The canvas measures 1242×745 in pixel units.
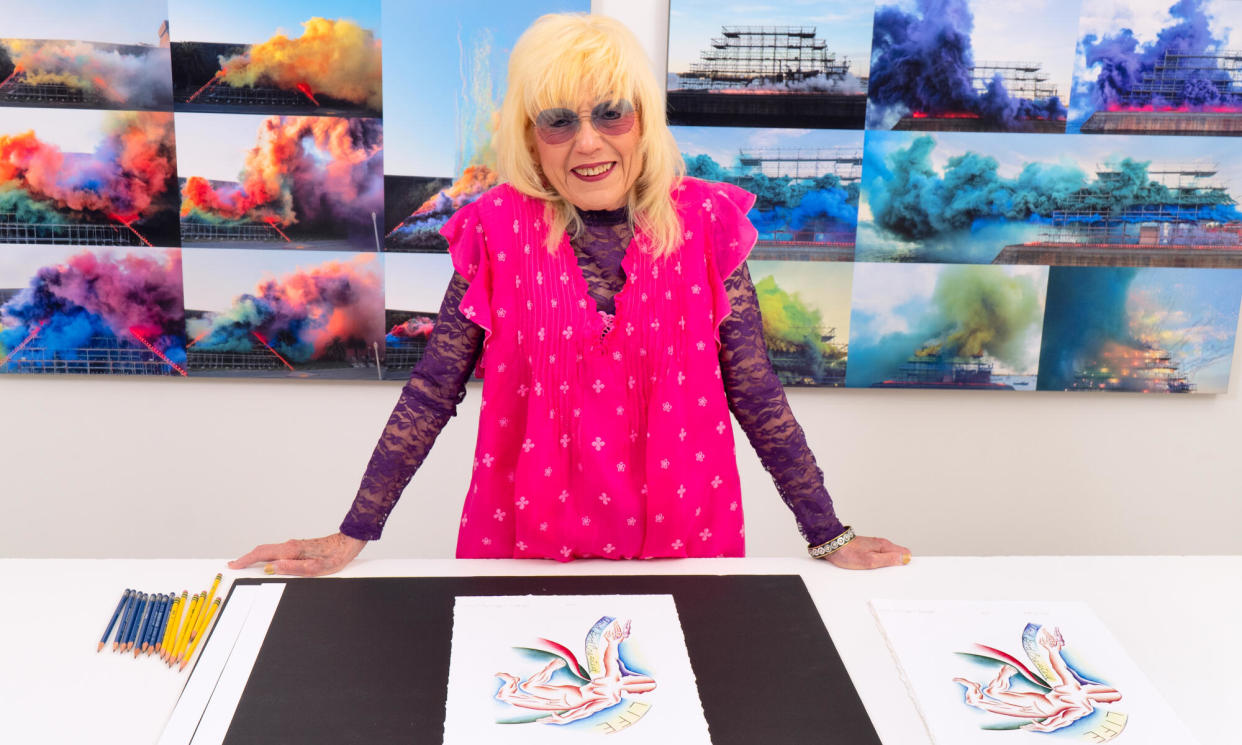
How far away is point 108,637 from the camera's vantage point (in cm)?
106

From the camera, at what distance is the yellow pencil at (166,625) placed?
1037 millimetres

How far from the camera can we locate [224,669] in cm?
99

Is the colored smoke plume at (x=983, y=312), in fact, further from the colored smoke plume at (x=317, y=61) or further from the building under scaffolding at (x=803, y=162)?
the colored smoke plume at (x=317, y=61)

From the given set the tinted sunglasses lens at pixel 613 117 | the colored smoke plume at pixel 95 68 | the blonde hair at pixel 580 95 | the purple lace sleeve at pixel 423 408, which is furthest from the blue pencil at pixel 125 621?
the colored smoke plume at pixel 95 68

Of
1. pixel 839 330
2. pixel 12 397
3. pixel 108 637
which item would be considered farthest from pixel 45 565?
pixel 839 330

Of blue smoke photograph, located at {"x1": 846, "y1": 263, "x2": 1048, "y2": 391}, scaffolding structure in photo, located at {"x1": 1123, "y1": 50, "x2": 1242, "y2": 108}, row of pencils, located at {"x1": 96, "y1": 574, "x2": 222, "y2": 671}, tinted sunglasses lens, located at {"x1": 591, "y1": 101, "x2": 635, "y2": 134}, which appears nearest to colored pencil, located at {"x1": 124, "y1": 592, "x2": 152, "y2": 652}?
row of pencils, located at {"x1": 96, "y1": 574, "x2": 222, "y2": 671}

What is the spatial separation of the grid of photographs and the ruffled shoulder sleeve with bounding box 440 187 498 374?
931 mm

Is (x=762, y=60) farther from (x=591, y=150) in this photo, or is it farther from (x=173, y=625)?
(x=173, y=625)

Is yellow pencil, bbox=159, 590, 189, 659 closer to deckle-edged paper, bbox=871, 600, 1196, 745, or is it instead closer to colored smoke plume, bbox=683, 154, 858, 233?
deckle-edged paper, bbox=871, 600, 1196, 745

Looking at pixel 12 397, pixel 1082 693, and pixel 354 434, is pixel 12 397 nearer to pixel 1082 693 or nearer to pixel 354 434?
pixel 354 434

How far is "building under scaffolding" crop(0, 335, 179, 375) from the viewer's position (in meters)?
2.32

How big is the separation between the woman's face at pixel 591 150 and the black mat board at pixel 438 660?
0.55 m

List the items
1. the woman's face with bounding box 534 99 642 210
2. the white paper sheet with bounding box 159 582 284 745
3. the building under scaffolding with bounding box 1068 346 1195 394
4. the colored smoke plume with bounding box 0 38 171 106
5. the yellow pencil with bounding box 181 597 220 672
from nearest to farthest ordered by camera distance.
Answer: the white paper sheet with bounding box 159 582 284 745 < the yellow pencil with bounding box 181 597 220 672 < the woman's face with bounding box 534 99 642 210 < the colored smoke plume with bounding box 0 38 171 106 < the building under scaffolding with bounding box 1068 346 1195 394

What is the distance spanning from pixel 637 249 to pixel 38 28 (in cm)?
165
